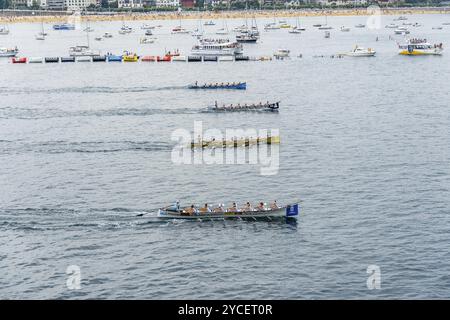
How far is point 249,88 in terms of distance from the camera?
150 metres

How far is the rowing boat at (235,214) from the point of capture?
215ft

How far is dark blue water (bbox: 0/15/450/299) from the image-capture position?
5288 centimetres

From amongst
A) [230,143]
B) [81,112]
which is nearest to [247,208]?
[230,143]

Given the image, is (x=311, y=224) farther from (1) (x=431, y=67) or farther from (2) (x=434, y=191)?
(1) (x=431, y=67)

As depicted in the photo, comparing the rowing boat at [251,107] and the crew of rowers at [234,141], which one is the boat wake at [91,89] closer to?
the rowing boat at [251,107]

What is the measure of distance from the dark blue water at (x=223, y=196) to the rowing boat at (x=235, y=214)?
1.12m

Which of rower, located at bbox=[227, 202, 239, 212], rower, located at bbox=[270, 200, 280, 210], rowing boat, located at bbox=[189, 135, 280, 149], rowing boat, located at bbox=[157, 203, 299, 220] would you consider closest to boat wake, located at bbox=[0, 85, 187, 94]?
rowing boat, located at bbox=[189, 135, 280, 149]

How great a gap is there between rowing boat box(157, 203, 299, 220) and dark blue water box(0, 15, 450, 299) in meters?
1.12

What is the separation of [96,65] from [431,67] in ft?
317

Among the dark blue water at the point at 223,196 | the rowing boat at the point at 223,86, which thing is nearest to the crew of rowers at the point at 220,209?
the dark blue water at the point at 223,196

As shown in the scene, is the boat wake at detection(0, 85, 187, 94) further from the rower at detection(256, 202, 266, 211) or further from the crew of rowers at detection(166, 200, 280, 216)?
the rower at detection(256, 202, 266, 211)
